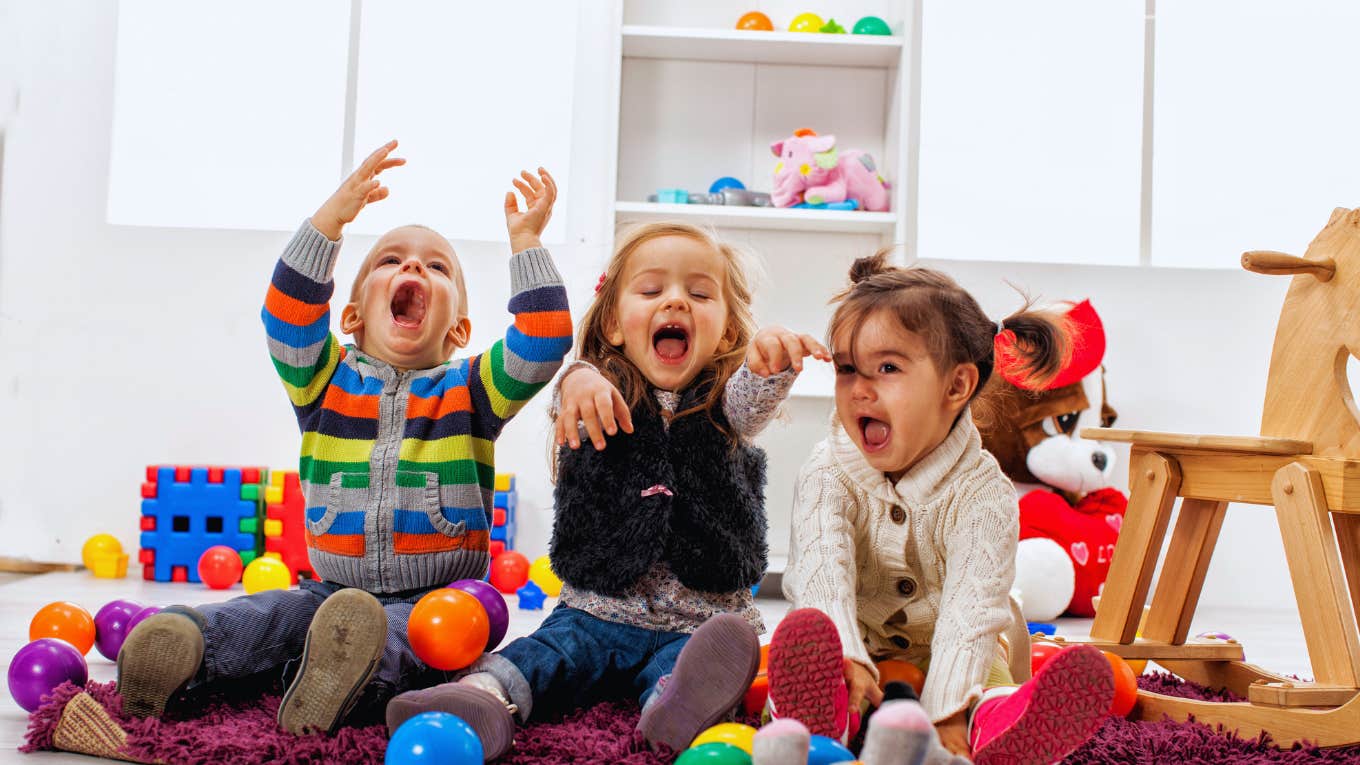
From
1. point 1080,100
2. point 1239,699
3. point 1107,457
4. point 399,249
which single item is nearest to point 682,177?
point 1080,100

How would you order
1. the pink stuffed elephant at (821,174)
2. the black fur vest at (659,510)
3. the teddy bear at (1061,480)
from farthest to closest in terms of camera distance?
the pink stuffed elephant at (821,174) → the teddy bear at (1061,480) → the black fur vest at (659,510)

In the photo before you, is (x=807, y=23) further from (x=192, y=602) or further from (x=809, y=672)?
(x=809, y=672)

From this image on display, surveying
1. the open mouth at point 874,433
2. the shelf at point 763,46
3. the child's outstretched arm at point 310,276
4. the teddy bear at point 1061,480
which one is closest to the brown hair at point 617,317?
the open mouth at point 874,433

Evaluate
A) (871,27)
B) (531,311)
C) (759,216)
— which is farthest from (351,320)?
(871,27)

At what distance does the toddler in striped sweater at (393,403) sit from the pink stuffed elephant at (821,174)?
1.37m

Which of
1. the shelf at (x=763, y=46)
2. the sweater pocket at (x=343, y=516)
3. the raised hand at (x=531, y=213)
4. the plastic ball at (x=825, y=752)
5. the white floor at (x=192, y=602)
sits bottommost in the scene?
the white floor at (x=192, y=602)

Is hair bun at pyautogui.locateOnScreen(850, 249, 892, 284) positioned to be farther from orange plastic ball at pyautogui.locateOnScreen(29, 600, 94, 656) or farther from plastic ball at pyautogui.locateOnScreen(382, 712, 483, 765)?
orange plastic ball at pyautogui.locateOnScreen(29, 600, 94, 656)

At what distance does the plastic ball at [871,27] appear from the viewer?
2.82 meters

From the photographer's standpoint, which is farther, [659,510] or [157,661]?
[659,510]

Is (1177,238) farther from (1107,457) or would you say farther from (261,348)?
(261,348)

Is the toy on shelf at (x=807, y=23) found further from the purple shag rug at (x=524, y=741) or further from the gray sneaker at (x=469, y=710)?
the gray sneaker at (x=469, y=710)

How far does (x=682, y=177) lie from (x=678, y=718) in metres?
2.06

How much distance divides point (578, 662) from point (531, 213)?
0.57 meters

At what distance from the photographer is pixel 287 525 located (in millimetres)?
2590
